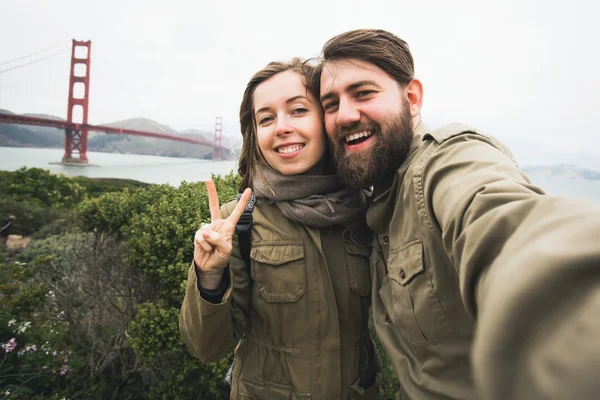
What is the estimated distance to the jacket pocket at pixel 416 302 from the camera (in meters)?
1.08

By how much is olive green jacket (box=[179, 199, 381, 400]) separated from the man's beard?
1.05 feet

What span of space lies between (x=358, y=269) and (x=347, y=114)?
0.74 metres

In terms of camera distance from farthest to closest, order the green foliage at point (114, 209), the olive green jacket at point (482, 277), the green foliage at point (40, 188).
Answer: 1. the green foliage at point (40, 188)
2. the green foliage at point (114, 209)
3. the olive green jacket at point (482, 277)

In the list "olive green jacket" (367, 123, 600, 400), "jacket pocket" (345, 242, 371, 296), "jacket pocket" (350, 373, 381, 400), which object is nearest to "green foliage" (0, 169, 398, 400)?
"jacket pocket" (350, 373, 381, 400)

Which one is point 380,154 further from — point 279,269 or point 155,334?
point 155,334

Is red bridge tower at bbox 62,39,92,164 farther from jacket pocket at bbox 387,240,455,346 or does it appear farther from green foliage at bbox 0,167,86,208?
jacket pocket at bbox 387,240,455,346

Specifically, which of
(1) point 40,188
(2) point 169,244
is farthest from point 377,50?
(1) point 40,188

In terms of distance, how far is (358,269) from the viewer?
1.56m

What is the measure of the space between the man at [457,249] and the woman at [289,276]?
159 mm

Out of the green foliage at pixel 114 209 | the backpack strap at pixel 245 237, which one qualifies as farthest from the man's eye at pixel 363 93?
the green foliage at pixel 114 209

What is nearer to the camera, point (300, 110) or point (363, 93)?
point (363, 93)

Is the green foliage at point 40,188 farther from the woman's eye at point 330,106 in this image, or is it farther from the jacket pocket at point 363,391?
the jacket pocket at point 363,391

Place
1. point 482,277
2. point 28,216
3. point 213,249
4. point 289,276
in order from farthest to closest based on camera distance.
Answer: point 28,216, point 289,276, point 213,249, point 482,277

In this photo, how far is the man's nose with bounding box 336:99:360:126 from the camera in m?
1.47
